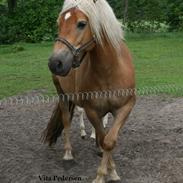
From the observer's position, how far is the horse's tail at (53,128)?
6.04 meters

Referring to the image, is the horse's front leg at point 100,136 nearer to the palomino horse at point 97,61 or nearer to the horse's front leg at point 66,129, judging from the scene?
the palomino horse at point 97,61

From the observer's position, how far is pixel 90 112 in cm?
467

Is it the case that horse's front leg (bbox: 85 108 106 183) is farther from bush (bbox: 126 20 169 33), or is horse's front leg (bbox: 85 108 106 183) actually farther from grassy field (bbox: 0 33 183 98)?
bush (bbox: 126 20 169 33)

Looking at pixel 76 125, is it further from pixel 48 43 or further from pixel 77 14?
pixel 48 43

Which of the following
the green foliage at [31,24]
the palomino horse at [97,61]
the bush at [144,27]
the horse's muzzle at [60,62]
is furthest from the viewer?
the bush at [144,27]

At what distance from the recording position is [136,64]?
13367 mm

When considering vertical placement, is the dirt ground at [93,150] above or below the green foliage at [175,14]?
above

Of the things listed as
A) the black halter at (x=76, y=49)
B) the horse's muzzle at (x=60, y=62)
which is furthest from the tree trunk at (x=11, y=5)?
the horse's muzzle at (x=60, y=62)

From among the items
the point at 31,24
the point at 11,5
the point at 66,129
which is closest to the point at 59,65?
the point at 66,129

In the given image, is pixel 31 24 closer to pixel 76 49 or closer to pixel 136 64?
pixel 136 64

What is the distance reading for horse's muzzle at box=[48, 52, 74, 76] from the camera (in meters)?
3.91

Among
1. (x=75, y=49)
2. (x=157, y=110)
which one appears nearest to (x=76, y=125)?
(x=157, y=110)

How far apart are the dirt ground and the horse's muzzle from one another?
4.78 feet

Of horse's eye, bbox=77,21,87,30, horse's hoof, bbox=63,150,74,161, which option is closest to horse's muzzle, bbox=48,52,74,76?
horse's eye, bbox=77,21,87,30
